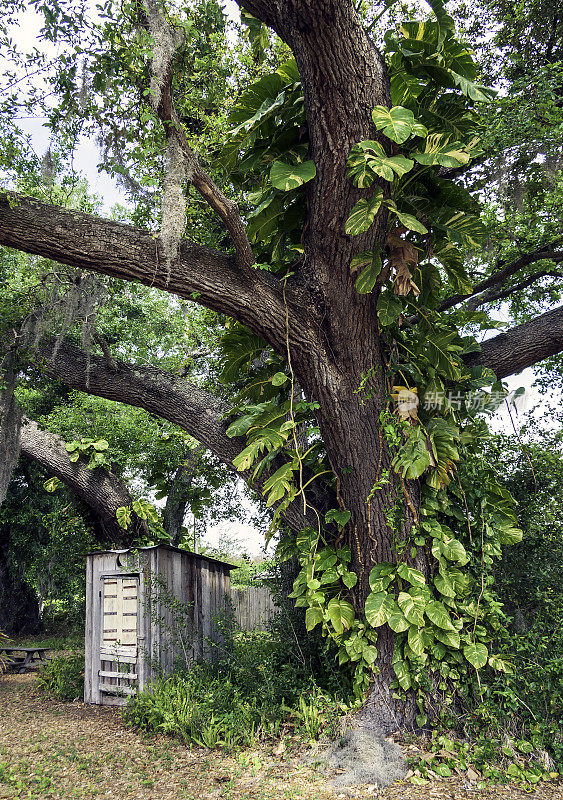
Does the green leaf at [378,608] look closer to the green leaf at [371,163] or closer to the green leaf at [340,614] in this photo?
the green leaf at [340,614]

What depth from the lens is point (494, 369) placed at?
4.64 meters

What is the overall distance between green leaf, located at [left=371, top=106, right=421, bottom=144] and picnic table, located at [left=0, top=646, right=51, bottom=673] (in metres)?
8.66

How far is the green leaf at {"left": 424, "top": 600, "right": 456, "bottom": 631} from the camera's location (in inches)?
145

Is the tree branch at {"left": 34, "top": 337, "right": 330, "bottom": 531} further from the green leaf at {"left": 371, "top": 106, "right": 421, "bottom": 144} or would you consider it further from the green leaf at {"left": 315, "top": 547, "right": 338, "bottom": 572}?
the green leaf at {"left": 371, "top": 106, "right": 421, "bottom": 144}

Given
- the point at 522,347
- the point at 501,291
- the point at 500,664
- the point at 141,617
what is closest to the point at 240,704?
the point at 141,617

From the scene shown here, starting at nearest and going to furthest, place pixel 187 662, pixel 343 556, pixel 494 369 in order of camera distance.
A: 1. pixel 343 556
2. pixel 494 369
3. pixel 187 662

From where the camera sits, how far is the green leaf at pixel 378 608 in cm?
367

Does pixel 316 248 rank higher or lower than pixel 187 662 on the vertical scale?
higher

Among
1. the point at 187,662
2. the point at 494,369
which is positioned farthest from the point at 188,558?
the point at 494,369

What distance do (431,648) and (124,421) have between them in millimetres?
6304

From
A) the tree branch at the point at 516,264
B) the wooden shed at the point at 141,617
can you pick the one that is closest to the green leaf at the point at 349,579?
the wooden shed at the point at 141,617

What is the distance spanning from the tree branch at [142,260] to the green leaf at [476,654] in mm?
2441

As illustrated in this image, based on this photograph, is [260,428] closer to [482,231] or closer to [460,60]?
[482,231]

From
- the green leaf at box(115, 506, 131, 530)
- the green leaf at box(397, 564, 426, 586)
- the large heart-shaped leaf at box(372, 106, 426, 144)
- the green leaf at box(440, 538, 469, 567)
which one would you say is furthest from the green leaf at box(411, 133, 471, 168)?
the green leaf at box(115, 506, 131, 530)
